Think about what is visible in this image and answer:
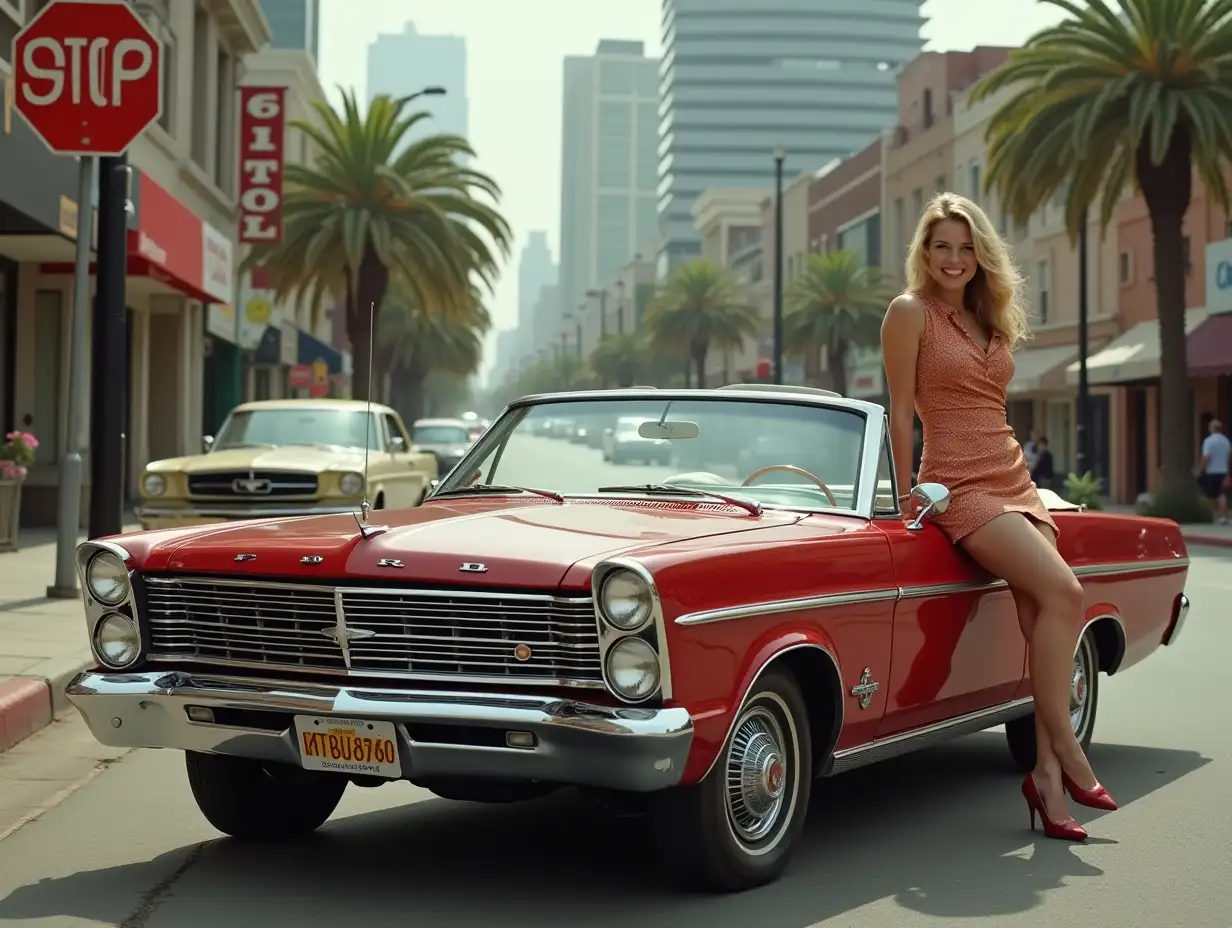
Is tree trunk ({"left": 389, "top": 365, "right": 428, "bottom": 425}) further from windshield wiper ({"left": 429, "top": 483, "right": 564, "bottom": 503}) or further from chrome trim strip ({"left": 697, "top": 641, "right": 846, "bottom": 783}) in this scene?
chrome trim strip ({"left": 697, "top": 641, "right": 846, "bottom": 783})

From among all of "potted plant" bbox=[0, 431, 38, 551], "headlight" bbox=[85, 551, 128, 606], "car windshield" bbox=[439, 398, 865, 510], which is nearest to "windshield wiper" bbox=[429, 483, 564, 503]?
"car windshield" bbox=[439, 398, 865, 510]

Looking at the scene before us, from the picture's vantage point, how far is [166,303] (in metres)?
31.6

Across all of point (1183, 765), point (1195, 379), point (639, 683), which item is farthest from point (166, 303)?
point (639, 683)

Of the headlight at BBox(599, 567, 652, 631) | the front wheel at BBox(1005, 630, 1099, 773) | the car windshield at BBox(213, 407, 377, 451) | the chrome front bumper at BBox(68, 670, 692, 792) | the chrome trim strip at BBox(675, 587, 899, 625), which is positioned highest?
the car windshield at BBox(213, 407, 377, 451)

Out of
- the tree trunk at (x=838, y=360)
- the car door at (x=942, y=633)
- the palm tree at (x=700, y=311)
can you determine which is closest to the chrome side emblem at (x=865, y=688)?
the car door at (x=942, y=633)

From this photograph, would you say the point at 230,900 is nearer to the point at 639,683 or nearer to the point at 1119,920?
the point at 639,683

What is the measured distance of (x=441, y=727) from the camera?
16.5 ft

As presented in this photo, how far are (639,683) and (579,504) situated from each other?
1395 millimetres

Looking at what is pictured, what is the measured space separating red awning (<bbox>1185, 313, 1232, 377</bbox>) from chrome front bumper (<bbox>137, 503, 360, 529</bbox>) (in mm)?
22946

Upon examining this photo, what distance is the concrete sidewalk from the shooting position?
8516 millimetres

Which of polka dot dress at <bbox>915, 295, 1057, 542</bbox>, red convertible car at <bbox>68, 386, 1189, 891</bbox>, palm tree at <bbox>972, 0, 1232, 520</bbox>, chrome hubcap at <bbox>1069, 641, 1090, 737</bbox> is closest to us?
red convertible car at <bbox>68, 386, 1189, 891</bbox>

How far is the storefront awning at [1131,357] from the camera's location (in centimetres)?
3878

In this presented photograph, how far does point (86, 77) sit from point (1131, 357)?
3107 centimetres

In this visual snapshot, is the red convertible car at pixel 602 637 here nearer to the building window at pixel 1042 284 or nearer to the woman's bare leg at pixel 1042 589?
the woman's bare leg at pixel 1042 589
